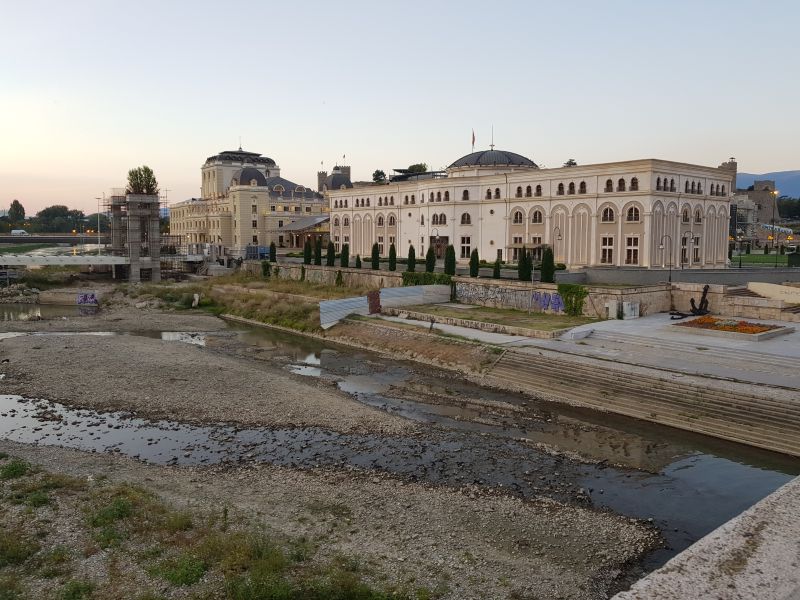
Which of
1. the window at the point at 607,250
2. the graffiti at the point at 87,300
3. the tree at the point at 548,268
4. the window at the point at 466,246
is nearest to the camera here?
the tree at the point at 548,268

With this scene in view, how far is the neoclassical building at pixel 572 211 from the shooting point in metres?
58.3

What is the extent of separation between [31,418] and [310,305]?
31.8 meters

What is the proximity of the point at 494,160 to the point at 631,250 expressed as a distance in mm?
23055

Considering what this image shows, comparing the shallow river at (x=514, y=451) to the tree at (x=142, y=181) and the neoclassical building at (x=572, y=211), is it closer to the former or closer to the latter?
the neoclassical building at (x=572, y=211)

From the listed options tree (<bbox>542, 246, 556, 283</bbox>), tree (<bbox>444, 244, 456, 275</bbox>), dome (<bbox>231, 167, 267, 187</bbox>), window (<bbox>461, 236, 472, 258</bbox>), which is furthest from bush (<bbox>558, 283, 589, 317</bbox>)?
dome (<bbox>231, 167, 267, 187</bbox>)

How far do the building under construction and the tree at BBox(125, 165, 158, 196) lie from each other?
391cm

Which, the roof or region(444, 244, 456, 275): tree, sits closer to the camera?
region(444, 244, 456, 275): tree

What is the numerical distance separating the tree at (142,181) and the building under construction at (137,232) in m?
3.91

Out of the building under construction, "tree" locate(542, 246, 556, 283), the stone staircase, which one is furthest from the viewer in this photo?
the building under construction

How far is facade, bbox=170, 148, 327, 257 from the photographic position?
10831 centimetres

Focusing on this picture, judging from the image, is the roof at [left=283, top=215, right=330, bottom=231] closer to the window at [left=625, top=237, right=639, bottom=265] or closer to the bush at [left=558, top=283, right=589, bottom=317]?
the window at [left=625, top=237, right=639, bottom=265]

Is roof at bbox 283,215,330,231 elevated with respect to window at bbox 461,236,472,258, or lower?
elevated

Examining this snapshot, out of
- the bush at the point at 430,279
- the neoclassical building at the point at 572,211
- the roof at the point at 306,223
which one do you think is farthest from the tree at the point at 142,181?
the bush at the point at 430,279

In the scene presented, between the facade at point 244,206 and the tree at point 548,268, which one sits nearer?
the tree at point 548,268
